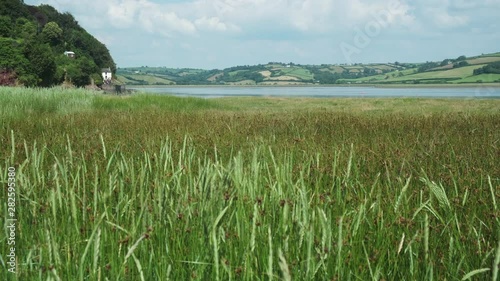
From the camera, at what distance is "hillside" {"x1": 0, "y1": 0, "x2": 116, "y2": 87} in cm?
6172

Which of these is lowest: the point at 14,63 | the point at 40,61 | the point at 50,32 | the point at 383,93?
the point at 383,93

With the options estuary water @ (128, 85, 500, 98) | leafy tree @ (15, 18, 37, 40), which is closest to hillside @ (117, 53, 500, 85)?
estuary water @ (128, 85, 500, 98)

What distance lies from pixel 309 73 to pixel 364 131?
17108 centimetres

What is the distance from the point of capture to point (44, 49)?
216 ft

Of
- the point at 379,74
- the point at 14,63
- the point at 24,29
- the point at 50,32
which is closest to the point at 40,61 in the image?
the point at 14,63

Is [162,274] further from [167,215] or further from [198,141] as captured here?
[198,141]

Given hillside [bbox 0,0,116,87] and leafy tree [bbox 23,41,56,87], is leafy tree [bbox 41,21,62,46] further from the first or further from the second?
leafy tree [bbox 23,41,56,87]

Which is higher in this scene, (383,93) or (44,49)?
(44,49)

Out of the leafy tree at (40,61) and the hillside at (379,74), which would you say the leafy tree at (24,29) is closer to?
the leafy tree at (40,61)

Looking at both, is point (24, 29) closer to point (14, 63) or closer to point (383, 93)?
point (14, 63)

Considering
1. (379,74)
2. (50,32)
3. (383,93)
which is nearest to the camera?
(383,93)

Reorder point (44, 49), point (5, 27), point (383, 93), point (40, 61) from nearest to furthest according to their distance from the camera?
point (40, 61) → point (44, 49) → point (5, 27) → point (383, 93)

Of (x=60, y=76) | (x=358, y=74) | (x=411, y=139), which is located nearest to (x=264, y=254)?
(x=411, y=139)

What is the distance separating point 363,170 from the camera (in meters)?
4.93
